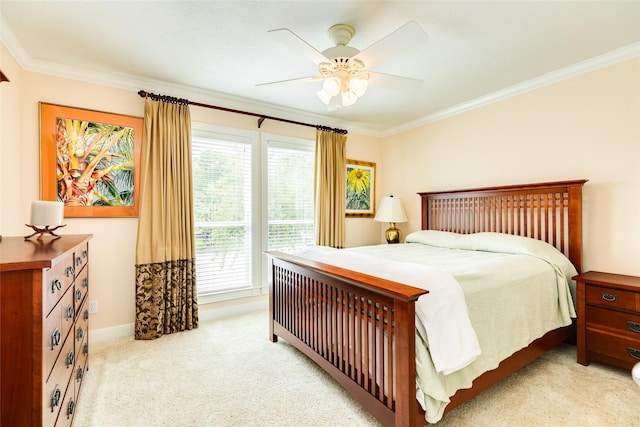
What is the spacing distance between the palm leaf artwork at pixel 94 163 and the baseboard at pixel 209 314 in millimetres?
1209

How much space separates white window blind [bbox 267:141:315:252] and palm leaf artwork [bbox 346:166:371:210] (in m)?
0.70

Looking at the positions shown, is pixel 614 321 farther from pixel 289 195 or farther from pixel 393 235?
pixel 289 195

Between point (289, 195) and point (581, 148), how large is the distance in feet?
10.1

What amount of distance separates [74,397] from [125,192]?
5.97 ft

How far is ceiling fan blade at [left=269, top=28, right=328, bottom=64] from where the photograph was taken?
1.69 m

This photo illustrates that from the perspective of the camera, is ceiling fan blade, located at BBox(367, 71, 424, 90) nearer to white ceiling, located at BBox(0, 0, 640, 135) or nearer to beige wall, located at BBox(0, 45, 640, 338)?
white ceiling, located at BBox(0, 0, 640, 135)

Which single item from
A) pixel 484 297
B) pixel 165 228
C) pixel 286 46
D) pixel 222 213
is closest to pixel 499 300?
pixel 484 297

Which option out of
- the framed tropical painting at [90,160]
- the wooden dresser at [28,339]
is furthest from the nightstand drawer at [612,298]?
the framed tropical painting at [90,160]

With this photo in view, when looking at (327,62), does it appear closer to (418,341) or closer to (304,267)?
(304,267)

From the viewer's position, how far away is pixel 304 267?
221cm

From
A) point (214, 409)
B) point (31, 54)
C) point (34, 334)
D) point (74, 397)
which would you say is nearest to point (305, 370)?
point (214, 409)

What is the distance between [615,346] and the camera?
7.12ft

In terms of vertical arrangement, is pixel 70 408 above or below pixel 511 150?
below

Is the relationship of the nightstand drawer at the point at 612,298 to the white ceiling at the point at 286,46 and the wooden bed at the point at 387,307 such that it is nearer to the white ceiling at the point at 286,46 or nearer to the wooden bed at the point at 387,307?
the wooden bed at the point at 387,307
